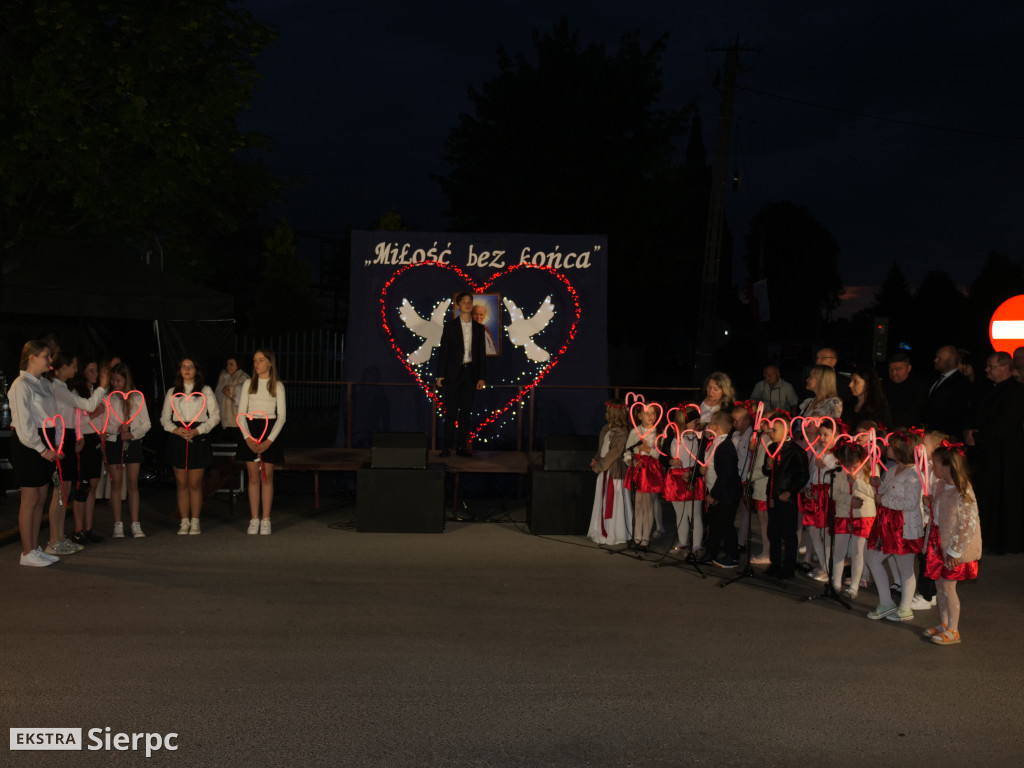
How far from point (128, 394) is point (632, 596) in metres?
5.77

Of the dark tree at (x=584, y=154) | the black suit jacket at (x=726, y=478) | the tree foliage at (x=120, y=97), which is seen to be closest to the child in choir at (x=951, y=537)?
the black suit jacket at (x=726, y=478)

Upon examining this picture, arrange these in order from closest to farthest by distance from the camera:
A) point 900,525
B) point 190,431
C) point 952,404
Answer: point 900,525 → point 190,431 → point 952,404

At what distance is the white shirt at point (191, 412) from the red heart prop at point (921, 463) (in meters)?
6.74

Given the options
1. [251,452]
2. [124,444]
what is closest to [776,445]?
[251,452]

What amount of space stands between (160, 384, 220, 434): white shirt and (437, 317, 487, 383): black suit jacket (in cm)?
356

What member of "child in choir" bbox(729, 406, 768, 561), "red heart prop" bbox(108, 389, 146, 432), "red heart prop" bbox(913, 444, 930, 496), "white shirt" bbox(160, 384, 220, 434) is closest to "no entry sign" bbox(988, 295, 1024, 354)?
"child in choir" bbox(729, 406, 768, 561)

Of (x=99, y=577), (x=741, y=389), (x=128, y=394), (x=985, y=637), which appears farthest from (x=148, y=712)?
(x=741, y=389)

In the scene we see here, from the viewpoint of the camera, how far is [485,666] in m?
6.10

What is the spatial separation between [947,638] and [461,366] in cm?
770

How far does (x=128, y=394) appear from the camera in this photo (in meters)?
10.6

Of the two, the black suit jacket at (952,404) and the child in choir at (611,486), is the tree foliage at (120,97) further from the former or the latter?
the black suit jacket at (952,404)

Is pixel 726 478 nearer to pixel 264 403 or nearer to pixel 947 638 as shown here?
pixel 947 638

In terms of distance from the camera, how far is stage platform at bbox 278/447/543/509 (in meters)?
11.9

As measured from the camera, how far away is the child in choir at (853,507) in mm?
8055
